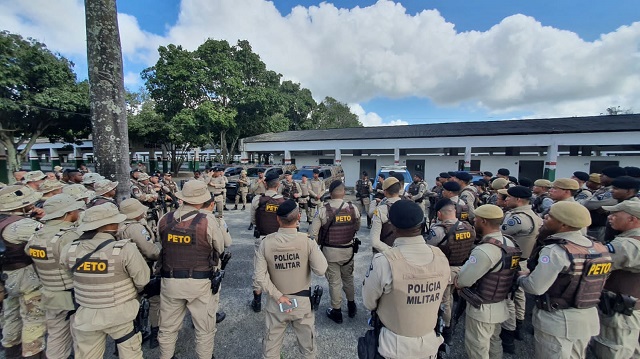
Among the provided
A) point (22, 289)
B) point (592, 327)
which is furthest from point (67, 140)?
point (592, 327)

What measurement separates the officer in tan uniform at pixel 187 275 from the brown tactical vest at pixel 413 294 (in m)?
1.82

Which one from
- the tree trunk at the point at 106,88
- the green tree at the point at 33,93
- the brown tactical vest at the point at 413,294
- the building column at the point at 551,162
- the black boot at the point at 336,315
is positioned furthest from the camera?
the building column at the point at 551,162

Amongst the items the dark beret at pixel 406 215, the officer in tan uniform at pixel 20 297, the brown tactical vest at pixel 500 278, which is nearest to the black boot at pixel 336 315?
the brown tactical vest at pixel 500 278

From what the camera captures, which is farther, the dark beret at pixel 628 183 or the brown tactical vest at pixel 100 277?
the dark beret at pixel 628 183

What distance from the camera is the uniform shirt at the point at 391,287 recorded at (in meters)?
1.80

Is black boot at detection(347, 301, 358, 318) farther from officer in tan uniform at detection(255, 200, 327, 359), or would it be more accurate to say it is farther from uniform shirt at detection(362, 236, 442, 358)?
uniform shirt at detection(362, 236, 442, 358)

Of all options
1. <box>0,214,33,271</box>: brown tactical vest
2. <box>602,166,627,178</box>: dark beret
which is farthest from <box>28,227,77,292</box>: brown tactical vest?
<box>602,166,627,178</box>: dark beret

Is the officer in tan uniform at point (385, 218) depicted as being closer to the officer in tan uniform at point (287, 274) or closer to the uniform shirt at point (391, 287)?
the officer in tan uniform at point (287, 274)

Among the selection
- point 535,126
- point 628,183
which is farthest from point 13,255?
point 535,126

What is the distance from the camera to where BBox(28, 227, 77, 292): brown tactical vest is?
2.41 m

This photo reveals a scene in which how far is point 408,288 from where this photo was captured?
68.9 inches

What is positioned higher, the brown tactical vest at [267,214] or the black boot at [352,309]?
the brown tactical vest at [267,214]

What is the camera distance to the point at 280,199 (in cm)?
437

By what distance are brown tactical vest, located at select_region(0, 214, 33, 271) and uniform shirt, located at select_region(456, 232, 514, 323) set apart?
176 inches
